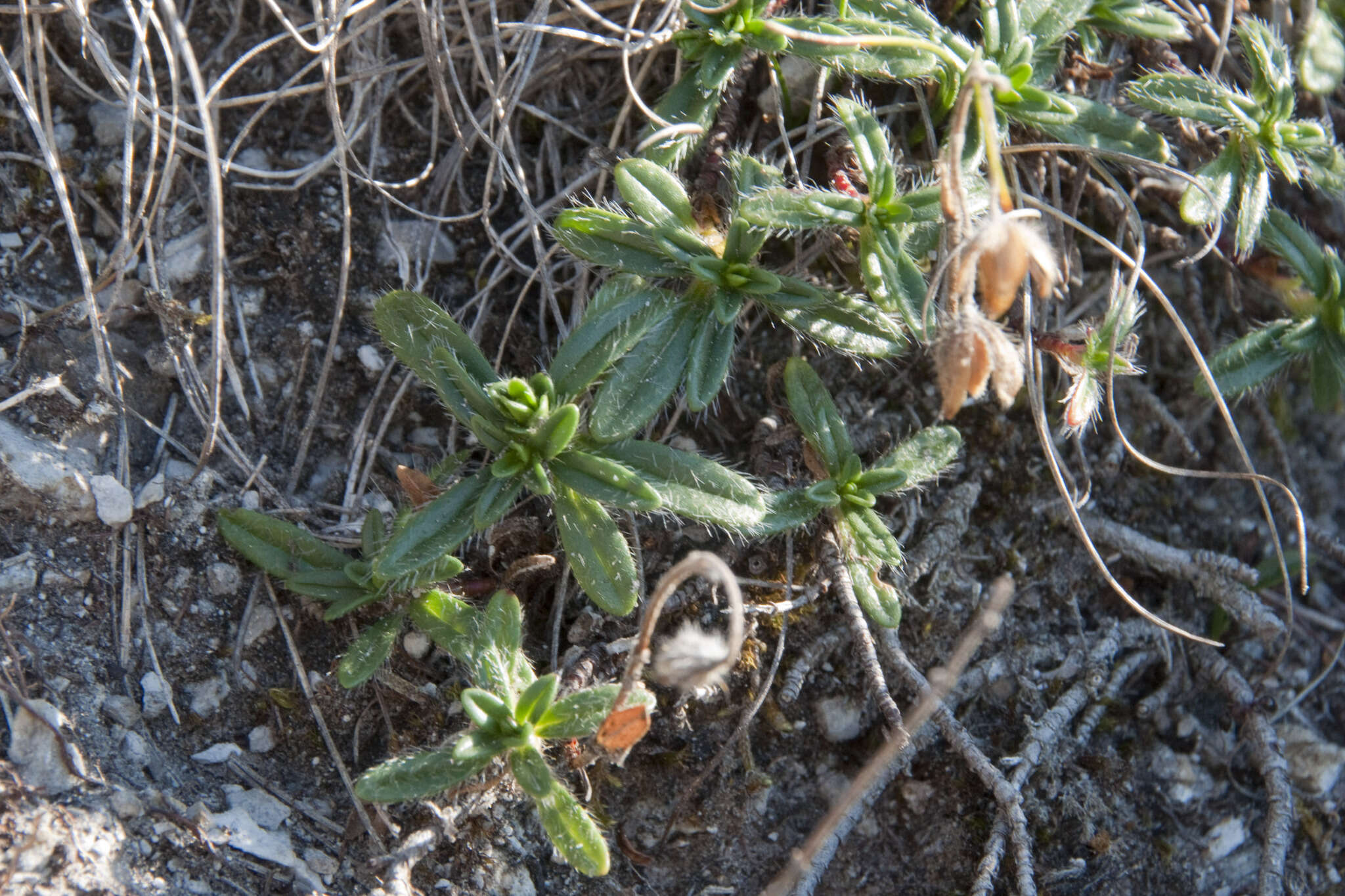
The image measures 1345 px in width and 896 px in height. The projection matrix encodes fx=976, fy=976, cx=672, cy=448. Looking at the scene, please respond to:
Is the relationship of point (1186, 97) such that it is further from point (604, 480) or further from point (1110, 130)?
point (604, 480)

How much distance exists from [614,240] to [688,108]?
0.41m

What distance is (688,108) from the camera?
7.60ft

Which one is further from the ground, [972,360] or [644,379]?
[972,360]

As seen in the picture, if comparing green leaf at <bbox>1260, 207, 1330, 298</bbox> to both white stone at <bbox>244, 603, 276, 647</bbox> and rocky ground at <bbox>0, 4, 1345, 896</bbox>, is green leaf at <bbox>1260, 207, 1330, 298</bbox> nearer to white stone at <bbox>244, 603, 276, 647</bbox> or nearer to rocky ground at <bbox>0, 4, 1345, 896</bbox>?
rocky ground at <bbox>0, 4, 1345, 896</bbox>

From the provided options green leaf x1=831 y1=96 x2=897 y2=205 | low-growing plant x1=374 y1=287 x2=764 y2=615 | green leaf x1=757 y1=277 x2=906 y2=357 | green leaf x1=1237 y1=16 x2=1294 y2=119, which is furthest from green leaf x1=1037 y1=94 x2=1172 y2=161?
low-growing plant x1=374 y1=287 x2=764 y2=615

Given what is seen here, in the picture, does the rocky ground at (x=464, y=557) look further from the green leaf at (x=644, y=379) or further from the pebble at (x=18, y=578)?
the green leaf at (x=644, y=379)

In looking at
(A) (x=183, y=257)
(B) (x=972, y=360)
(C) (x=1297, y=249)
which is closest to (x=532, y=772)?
(B) (x=972, y=360)

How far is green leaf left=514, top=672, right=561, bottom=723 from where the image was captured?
1840mm

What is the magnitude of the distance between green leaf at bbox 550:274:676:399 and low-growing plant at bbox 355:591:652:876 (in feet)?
1.73

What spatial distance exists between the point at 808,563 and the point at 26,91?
2.12 metres

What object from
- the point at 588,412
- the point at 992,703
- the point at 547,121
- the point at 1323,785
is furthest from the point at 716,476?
the point at 1323,785

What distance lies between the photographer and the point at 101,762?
5.88ft

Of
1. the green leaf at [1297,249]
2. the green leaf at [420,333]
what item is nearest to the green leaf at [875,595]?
the green leaf at [420,333]

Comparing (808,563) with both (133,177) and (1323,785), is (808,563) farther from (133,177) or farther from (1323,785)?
(133,177)
